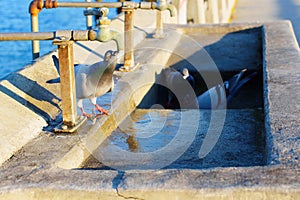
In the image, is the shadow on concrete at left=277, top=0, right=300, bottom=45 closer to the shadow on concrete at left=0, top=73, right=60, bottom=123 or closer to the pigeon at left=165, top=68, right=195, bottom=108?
the pigeon at left=165, top=68, right=195, bottom=108

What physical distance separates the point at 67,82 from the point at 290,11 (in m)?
15.3

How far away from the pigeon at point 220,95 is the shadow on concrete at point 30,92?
1722 mm

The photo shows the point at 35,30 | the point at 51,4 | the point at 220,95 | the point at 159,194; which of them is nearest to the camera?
the point at 159,194

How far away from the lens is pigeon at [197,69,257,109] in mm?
5660

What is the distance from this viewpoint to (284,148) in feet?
10.8

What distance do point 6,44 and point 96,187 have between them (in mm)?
11703

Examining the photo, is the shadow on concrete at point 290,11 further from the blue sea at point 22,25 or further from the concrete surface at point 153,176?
the concrete surface at point 153,176

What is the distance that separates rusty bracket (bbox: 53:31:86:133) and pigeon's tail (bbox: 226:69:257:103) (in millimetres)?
2514

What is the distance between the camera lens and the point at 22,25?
48.4ft

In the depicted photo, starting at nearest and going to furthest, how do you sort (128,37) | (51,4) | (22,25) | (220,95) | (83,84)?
(83,84) < (51,4) < (128,37) < (220,95) < (22,25)

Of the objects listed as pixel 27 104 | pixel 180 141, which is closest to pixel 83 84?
pixel 27 104

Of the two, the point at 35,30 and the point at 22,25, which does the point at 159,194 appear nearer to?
the point at 35,30

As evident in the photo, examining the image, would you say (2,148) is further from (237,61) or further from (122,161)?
(237,61)

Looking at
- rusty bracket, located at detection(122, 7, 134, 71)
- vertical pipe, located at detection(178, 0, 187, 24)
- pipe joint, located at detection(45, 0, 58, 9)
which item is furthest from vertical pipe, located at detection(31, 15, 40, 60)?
vertical pipe, located at detection(178, 0, 187, 24)
